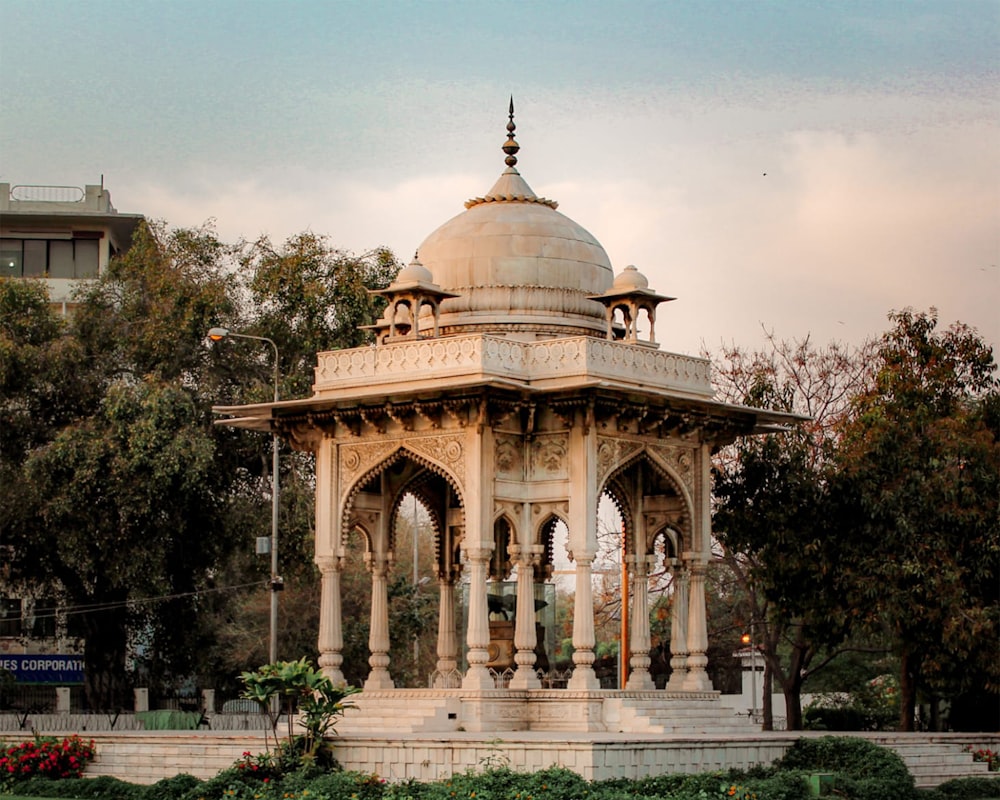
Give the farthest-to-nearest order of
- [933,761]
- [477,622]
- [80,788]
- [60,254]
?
[60,254] < [933,761] < [477,622] < [80,788]

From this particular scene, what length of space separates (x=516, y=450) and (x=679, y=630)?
436 centimetres

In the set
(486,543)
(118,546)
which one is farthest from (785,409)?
(118,546)

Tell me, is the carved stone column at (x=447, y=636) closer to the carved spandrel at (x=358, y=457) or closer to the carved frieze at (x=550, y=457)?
the carved spandrel at (x=358, y=457)

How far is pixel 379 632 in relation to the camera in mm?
30062

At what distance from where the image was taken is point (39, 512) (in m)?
37.1

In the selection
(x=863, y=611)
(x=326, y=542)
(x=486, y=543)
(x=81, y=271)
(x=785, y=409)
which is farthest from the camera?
(x=81, y=271)

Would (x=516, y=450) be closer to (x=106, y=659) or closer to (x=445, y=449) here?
(x=445, y=449)

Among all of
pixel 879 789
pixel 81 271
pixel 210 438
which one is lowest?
pixel 879 789

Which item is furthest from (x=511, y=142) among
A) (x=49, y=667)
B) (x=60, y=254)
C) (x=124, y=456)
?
(x=60, y=254)

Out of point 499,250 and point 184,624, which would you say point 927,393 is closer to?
point 499,250

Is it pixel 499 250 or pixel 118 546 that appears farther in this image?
pixel 118 546

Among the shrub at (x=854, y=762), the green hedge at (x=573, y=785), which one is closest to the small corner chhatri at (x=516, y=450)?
the shrub at (x=854, y=762)

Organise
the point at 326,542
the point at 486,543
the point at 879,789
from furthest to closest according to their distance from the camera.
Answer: the point at 326,542
the point at 486,543
the point at 879,789

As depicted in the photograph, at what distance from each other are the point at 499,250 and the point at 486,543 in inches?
221
